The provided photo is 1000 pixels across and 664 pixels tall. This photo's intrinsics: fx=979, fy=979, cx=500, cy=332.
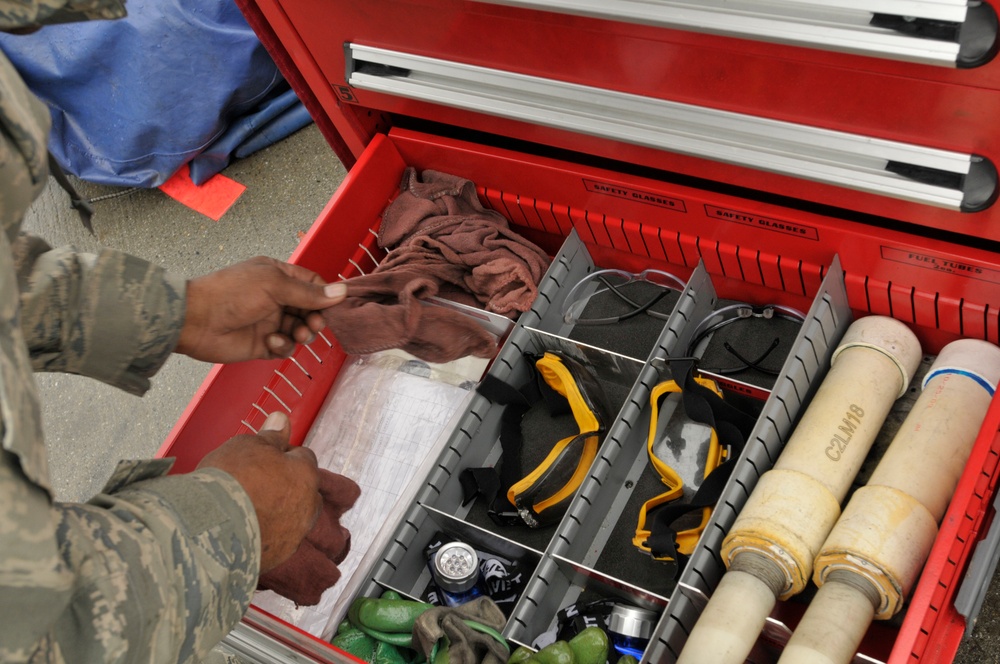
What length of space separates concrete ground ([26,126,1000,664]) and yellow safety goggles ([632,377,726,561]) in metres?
1.41

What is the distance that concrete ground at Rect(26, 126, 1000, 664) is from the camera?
8.77 ft

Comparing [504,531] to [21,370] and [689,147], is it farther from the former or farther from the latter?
[21,370]

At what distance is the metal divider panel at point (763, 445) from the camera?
149 cm

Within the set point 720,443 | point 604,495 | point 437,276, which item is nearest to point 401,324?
point 437,276

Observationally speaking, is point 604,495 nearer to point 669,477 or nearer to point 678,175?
point 669,477

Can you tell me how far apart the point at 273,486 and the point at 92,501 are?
268 mm

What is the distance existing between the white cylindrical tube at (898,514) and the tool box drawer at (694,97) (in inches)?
10.1

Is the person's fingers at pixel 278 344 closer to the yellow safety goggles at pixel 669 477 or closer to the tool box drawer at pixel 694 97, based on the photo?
the tool box drawer at pixel 694 97

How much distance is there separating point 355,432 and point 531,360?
0.43m

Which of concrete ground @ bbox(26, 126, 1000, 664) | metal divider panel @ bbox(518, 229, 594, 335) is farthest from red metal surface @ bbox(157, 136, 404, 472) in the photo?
concrete ground @ bbox(26, 126, 1000, 664)

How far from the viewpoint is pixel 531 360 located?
1975 mm

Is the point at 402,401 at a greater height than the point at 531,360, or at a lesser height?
lesser

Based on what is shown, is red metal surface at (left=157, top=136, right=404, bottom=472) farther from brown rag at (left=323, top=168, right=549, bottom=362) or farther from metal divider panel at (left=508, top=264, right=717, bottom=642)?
metal divider panel at (left=508, top=264, right=717, bottom=642)

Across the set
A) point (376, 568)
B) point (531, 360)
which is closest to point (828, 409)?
point (531, 360)
